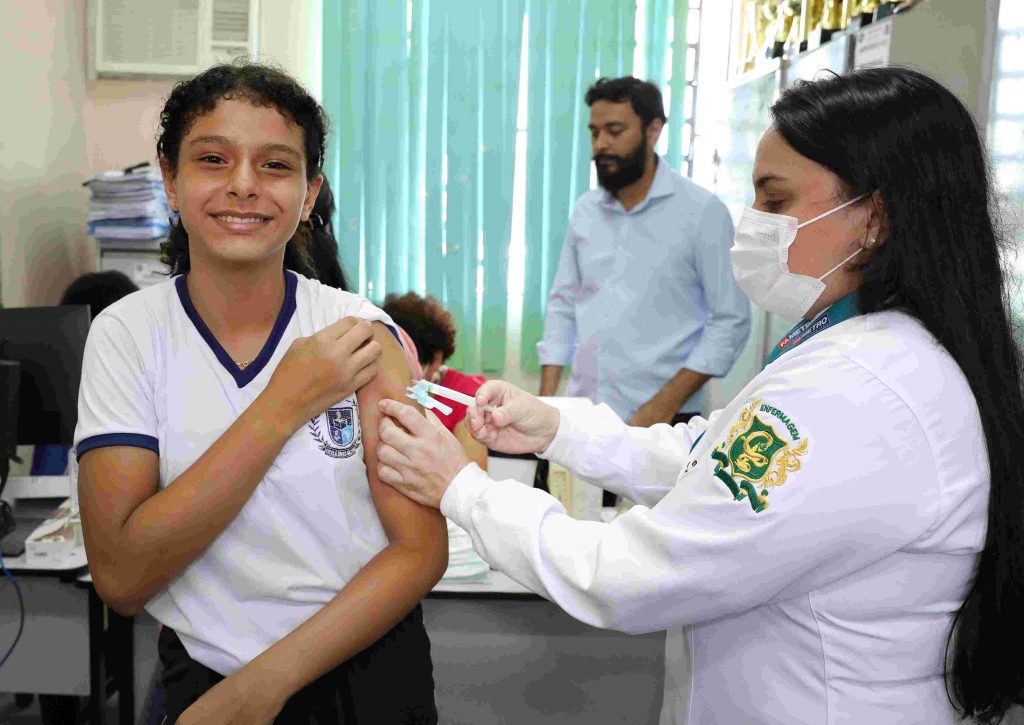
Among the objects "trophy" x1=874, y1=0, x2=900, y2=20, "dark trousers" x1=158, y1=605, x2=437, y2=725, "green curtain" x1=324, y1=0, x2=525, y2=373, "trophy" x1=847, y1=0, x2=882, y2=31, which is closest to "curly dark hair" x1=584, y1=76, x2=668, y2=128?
"trophy" x1=847, y1=0, x2=882, y2=31

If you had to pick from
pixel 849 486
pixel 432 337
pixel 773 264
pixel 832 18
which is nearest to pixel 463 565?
pixel 432 337

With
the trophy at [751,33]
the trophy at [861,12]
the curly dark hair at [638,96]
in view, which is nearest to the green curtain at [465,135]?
the trophy at [751,33]

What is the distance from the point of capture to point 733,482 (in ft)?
3.22

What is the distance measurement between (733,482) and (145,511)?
66 centimetres

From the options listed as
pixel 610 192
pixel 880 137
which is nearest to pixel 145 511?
pixel 880 137

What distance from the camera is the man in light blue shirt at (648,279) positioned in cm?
316

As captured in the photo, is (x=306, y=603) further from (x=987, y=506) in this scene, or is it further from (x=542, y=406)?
(x=987, y=506)

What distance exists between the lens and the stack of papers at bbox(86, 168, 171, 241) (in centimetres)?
370

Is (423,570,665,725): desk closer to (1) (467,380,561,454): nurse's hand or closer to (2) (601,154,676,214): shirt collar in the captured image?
(1) (467,380,561,454): nurse's hand

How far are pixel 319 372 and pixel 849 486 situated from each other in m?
0.61

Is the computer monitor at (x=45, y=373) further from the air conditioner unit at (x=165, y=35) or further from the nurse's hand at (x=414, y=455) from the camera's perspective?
the air conditioner unit at (x=165, y=35)

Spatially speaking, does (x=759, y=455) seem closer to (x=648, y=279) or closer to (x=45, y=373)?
(x=45, y=373)

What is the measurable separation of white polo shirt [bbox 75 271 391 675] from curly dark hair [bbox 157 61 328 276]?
0.25 meters

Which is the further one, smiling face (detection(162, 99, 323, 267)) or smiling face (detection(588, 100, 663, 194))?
smiling face (detection(588, 100, 663, 194))
